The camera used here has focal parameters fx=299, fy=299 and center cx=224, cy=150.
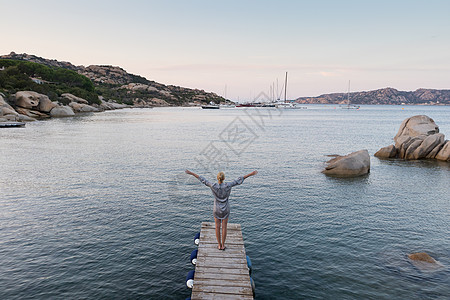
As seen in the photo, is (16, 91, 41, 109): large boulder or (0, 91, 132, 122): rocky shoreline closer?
(0, 91, 132, 122): rocky shoreline

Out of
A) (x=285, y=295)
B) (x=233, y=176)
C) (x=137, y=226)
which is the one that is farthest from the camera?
(x=233, y=176)

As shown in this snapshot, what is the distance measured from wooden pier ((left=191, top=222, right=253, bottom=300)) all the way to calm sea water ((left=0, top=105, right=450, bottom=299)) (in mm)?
1672

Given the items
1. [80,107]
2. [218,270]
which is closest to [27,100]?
[80,107]

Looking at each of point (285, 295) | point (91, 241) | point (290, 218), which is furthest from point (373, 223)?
point (91, 241)

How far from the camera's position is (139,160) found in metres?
37.7

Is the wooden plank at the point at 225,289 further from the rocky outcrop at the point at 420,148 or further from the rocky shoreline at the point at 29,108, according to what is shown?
the rocky shoreline at the point at 29,108

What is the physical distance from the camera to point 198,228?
18109 mm

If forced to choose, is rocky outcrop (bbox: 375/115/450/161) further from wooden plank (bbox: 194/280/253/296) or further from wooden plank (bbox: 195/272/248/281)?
wooden plank (bbox: 194/280/253/296)

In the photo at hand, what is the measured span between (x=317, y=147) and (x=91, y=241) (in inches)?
1643

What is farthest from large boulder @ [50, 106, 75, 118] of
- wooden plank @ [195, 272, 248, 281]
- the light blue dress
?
wooden plank @ [195, 272, 248, 281]

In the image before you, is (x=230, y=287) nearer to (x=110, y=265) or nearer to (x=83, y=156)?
(x=110, y=265)

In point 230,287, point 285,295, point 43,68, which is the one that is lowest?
point 285,295

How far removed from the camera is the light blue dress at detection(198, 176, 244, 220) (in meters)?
11.8

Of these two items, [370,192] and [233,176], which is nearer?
[370,192]
